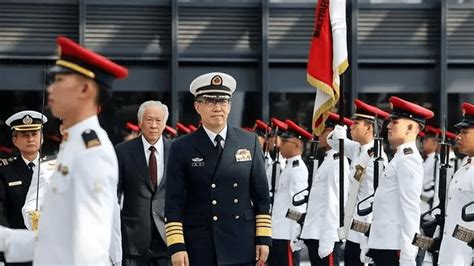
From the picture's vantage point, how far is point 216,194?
766 cm

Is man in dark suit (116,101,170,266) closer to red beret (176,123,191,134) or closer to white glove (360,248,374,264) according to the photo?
white glove (360,248,374,264)

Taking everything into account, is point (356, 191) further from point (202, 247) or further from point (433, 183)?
point (433, 183)

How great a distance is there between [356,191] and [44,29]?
7.34 m

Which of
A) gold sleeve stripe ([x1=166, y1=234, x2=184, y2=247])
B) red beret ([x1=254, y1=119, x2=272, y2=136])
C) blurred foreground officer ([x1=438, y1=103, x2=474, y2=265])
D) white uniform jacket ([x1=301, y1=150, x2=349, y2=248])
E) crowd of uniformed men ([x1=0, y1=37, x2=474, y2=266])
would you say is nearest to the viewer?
crowd of uniformed men ([x1=0, y1=37, x2=474, y2=266])

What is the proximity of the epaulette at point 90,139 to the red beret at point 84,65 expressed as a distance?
242 mm

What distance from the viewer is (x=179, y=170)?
25.3ft

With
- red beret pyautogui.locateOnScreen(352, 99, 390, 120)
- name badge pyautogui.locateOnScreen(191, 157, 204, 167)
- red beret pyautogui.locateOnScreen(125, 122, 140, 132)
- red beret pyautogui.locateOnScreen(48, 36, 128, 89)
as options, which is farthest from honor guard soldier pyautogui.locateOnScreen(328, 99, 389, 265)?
red beret pyautogui.locateOnScreen(48, 36, 128, 89)

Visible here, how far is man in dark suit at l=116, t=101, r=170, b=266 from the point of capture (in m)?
9.06

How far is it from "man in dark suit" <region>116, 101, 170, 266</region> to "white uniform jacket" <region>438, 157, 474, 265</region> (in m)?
2.02

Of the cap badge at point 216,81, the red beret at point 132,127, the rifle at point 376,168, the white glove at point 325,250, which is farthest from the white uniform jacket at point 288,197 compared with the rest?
the cap badge at point 216,81

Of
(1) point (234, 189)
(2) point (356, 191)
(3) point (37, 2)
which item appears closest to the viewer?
(1) point (234, 189)

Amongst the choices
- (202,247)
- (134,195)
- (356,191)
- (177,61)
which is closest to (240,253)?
(202,247)

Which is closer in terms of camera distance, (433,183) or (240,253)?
(240,253)

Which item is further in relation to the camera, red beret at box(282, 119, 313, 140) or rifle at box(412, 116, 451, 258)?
red beret at box(282, 119, 313, 140)
